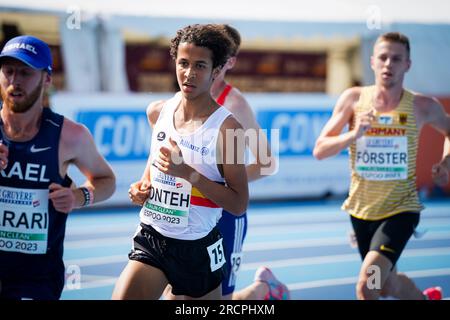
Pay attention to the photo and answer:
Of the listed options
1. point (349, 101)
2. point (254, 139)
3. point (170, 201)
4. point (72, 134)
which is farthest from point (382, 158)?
point (72, 134)

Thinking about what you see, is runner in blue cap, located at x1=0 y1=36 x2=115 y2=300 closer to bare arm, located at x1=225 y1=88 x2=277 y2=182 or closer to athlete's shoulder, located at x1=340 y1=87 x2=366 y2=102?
bare arm, located at x1=225 y1=88 x2=277 y2=182

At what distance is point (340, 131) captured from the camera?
5238 mm

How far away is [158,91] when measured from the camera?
39.9 ft

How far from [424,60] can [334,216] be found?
3.45m

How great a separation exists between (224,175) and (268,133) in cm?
651

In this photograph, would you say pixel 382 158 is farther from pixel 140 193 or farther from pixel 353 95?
pixel 140 193

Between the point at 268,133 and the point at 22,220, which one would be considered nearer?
the point at 22,220

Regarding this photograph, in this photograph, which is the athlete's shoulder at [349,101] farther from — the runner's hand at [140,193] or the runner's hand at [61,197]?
the runner's hand at [61,197]

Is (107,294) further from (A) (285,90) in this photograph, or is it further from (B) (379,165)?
(A) (285,90)

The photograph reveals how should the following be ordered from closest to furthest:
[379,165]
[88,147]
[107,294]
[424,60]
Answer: [88,147] → [379,165] → [107,294] → [424,60]

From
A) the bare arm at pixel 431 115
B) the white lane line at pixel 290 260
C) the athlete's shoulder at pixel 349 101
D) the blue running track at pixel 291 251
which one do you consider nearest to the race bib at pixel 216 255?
the athlete's shoulder at pixel 349 101

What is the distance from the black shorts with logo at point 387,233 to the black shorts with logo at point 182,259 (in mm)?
1532

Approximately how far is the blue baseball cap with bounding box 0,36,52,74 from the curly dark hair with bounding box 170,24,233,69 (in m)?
0.68
